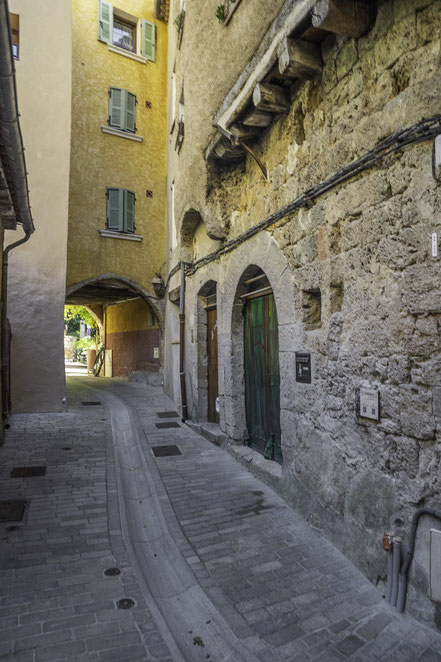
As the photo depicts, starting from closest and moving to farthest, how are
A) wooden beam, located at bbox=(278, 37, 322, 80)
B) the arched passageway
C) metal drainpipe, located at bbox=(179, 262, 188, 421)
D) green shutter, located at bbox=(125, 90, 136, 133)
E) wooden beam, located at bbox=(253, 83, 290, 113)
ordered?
wooden beam, located at bbox=(278, 37, 322, 80)
wooden beam, located at bbox=(253, 83, 290, 113)
metal drainpipe, located at bbox=(179, 262, 188, 421)
green shutter, located at bbox=(125, 90, 136, 133)
the arched passageway

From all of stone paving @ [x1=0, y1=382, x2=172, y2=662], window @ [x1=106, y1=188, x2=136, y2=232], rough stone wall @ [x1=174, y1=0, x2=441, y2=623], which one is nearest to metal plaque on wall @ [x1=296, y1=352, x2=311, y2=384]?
rough stone wall @ [x1=174, y1=0, x2=441, y2=623]

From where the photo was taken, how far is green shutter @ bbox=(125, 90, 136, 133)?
11.9 metres

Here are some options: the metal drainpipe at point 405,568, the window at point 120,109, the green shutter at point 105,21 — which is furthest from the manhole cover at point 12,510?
the green shutter at point 105,21

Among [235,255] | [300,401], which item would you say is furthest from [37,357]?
[300,401]

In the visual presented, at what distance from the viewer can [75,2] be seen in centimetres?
1159

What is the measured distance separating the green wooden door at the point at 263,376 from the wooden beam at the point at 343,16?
297 centimetres

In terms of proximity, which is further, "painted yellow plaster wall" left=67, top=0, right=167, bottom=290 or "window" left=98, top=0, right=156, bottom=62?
"window" left=98, top=0, right=156, bottom=62

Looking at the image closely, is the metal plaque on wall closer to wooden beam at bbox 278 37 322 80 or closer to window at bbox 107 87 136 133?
wooden beam at bbox 278 37 322 80

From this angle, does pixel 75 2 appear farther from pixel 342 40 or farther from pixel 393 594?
pixel 393 594

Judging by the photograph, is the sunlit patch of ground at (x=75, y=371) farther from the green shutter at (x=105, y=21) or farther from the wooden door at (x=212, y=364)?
the green shutter at (x=105, y=21)

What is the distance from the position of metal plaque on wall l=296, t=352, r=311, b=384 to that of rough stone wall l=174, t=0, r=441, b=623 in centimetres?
8

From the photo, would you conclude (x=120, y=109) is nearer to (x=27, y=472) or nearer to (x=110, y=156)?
(x=110, y=156)

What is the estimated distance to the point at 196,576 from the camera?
3148 mm

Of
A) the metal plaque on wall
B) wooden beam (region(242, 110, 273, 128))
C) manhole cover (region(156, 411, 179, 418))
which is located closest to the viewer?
the metal plaque on wall
